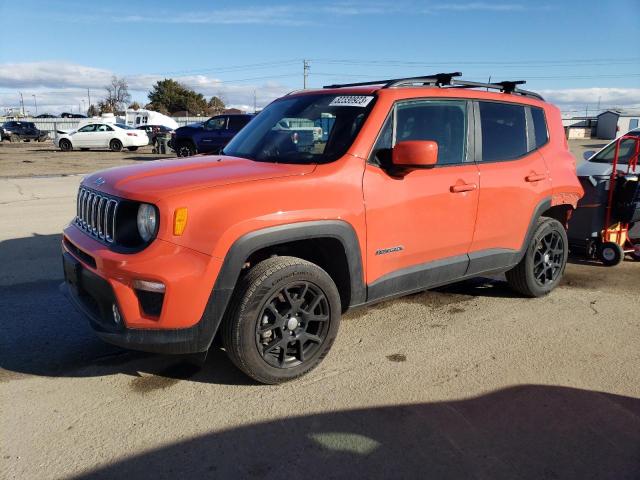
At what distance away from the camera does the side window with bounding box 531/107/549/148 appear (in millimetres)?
4836

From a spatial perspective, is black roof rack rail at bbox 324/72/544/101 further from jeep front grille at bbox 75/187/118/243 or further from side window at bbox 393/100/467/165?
jeep front grille at bbox 75/187/118/243

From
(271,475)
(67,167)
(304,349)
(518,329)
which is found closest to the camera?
(271,475)

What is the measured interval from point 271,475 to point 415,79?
2.96 meters

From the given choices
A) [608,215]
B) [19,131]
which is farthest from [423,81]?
[19,131]

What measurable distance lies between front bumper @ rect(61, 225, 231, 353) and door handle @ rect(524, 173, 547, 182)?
2905 millimetres

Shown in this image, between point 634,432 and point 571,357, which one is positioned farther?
point 571,357

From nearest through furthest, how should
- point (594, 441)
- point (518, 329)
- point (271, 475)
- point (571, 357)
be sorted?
1. point (271, 475)
2. point (594, 441)
3. point (571, 357)
4. point (518, 329)

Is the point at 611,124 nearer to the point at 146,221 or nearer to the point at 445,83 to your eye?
the point at 445,83

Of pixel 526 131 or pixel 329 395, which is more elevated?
pixel 526 131

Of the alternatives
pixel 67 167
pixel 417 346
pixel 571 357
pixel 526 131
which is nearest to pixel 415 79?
pixel 526 131

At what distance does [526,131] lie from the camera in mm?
4742

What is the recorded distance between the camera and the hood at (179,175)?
Result: 3043 mm

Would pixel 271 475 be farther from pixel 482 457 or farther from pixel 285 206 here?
pixel 285 206

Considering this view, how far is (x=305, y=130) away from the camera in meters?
3.88
